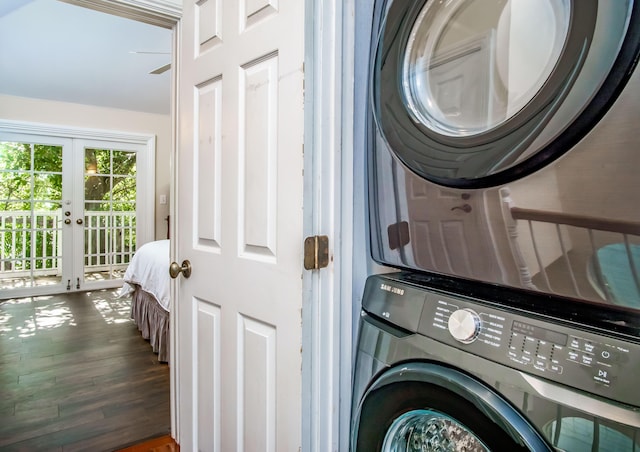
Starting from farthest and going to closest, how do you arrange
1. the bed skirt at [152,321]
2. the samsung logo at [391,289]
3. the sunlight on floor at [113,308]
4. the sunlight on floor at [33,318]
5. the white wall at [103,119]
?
1. the white wall at [103,119]
2. the sunlight on floor at [113,308]
3. the sunlight on floor at [33,318]
4. the bed skirt at [152,321]
5. the samsung logo at [391,289]

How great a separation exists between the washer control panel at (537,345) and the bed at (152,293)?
7.86 ft

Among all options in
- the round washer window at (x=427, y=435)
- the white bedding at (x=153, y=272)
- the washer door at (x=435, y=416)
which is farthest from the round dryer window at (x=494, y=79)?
the white bedding at (x=153, y=272)

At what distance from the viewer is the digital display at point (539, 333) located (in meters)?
0.60

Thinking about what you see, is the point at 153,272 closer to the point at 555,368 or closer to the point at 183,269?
the point at 183,269

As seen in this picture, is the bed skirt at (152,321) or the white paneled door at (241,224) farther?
the bed skirt at (152,321)

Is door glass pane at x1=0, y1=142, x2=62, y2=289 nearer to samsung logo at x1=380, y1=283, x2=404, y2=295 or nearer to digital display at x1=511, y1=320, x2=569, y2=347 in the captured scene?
samsung logo at x1=380, y1=283, x2=404, y2=295

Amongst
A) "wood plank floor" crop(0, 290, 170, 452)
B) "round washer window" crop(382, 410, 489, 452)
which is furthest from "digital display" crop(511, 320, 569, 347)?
"wood plank floor" crop(0, 290, 170, 452)

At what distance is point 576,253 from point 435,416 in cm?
41

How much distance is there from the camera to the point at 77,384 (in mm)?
2477

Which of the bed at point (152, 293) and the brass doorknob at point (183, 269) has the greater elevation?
the brass doorknob at point (183, 269)

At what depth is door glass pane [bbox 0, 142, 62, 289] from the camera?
470 cm

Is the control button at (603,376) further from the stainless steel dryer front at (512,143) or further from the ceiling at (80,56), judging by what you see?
the ceiling at (80,56)

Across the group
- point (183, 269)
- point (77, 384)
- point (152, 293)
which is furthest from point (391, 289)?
point (152, 293)

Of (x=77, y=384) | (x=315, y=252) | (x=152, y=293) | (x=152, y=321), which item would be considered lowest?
(x=77, y=384)
